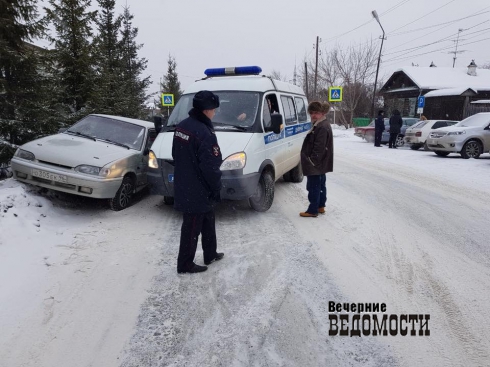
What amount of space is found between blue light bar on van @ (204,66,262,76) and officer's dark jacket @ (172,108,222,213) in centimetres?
348

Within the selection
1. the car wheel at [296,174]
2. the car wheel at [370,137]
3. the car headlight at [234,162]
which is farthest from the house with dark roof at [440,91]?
the car headlight at [234,162]

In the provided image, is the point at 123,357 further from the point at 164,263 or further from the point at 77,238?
the point at 77,238

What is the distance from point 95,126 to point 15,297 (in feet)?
13.9

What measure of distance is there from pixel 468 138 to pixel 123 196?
12054mm

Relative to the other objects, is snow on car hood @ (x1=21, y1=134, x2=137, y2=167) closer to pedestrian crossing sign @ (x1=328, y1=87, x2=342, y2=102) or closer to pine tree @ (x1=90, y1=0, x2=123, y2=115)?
pine tree @ (x1=90, y1=0, x2=123, y2=115)

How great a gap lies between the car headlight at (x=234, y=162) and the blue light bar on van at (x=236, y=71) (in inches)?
94.1

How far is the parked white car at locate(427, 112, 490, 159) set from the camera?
11.7 meters

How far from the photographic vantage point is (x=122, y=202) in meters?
5.77

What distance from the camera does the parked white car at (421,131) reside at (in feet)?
49.3

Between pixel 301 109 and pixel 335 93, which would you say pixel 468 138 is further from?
pixel 335 93

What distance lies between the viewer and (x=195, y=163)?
10.6ft

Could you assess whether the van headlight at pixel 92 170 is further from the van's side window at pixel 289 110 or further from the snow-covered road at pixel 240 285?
the van's side window at pixel 289 110

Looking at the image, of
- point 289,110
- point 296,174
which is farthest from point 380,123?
point 289,110

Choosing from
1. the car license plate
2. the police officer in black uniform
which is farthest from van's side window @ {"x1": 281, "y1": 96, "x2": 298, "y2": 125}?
the car license plate
